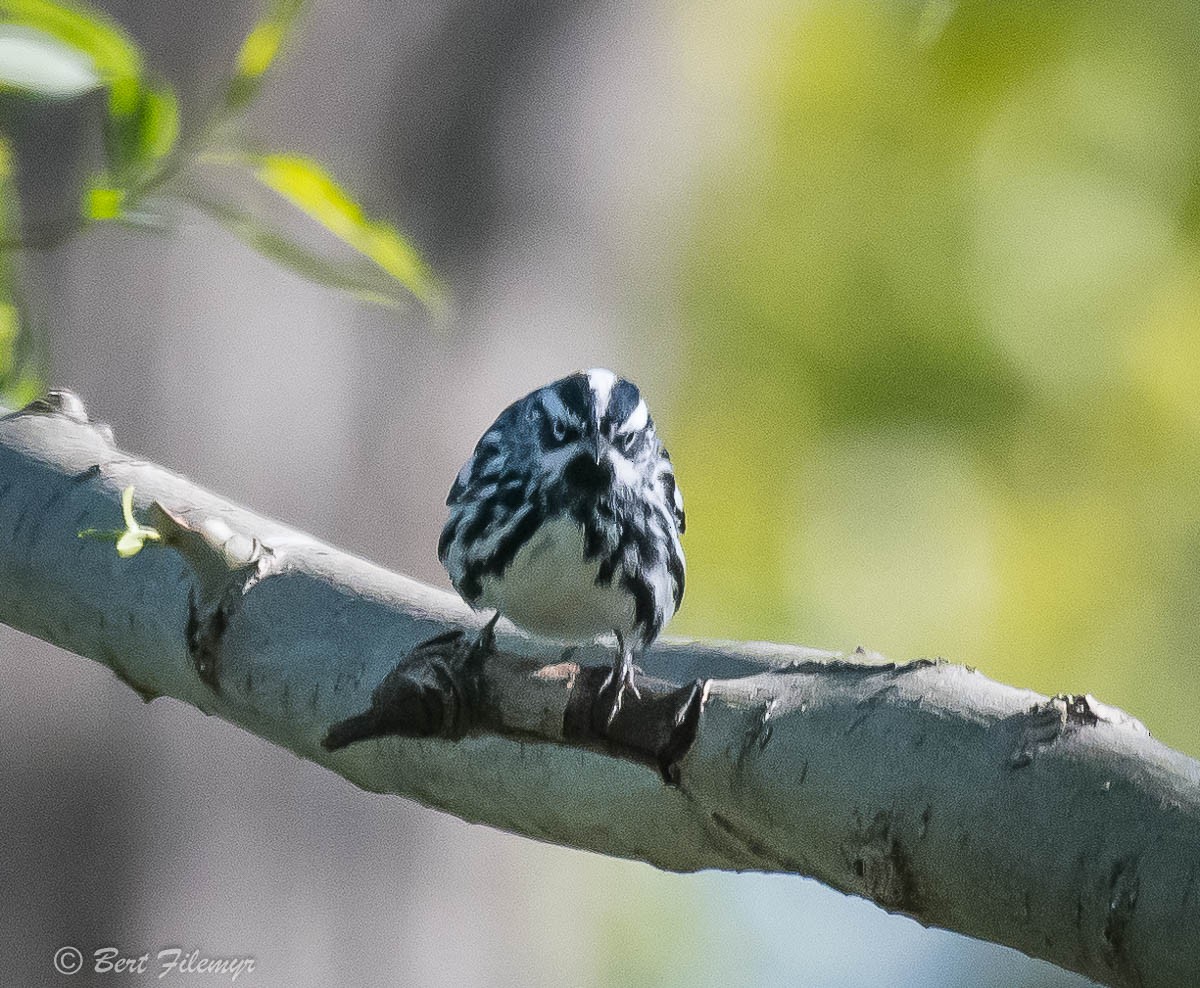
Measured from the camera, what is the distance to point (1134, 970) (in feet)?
2.78

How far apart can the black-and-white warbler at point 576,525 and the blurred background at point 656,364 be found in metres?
0.83

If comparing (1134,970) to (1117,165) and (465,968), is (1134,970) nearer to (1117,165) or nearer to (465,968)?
(465,968)

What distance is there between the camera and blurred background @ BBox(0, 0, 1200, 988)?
8.00ft

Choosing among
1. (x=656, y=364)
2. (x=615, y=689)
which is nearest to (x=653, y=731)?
(x=615, y=689)

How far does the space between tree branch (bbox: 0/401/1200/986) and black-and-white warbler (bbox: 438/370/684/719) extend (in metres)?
0.11

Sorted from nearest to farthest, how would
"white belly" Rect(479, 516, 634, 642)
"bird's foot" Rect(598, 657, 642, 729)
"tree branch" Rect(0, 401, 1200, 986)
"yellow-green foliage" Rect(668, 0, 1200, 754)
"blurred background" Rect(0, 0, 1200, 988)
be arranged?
1. "tree branch" Rect(0, 401, 1200, 986)
2. "bird's foot" Rect(598, 657, 642, 729)
3. "white belly" Rect(479, 516, 634, 642)
4. "blurred background" Rect(0, 0, 1200, 988)
5. "yellow-green foliage" Rect(668, 0, 1200, 754)

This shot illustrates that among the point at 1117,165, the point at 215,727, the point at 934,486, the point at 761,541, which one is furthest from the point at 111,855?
the point at 1117,165

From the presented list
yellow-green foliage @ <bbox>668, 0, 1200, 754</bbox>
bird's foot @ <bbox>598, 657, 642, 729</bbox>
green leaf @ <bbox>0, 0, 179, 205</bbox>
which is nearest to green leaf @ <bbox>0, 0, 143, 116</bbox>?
green leaf @ <bbox>0, 0, 179, 205</bbox>

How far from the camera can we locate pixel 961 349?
4832 mm

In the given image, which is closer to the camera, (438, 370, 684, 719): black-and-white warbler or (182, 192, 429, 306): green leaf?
(182, 192, 429, 306): green leaf

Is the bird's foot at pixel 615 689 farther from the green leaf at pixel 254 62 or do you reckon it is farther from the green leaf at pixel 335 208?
the green leaf at pixel 254 62

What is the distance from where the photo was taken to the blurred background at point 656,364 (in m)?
2.44

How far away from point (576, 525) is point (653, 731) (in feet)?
2.09

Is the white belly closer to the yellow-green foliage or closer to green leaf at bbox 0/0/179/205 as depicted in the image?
green leaf at bbox 0/0/179/205
